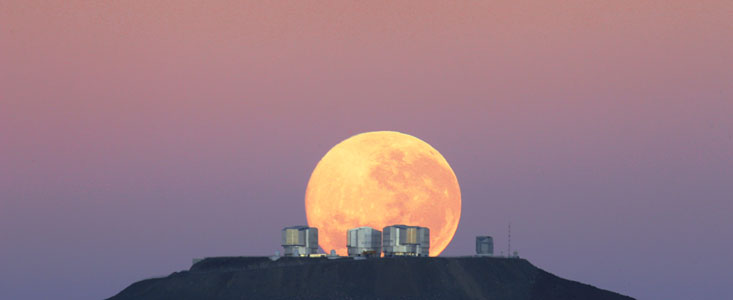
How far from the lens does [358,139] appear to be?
458ft

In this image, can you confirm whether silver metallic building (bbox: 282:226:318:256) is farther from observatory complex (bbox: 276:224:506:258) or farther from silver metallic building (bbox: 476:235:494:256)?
silver metallic building (bbox: 476:235:494:256)

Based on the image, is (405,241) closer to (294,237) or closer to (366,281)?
(366,281)

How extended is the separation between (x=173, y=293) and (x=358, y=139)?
25892mm

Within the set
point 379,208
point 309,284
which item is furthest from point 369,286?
point 379,208

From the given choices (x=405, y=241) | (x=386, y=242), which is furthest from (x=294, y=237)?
(x=405, y=241)

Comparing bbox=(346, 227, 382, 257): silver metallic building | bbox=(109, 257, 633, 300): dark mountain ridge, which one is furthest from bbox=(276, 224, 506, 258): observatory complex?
bbox=(109, 257, 633, 300): dark mountain ridge

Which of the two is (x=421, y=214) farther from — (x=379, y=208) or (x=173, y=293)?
(x=173, y=293)

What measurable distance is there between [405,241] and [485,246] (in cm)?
1291

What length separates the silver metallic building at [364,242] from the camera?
132875 millimetres

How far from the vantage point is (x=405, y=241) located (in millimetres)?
132250

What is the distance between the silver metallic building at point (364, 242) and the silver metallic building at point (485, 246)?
1333 cm

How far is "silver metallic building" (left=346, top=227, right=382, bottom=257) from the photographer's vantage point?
13288cm

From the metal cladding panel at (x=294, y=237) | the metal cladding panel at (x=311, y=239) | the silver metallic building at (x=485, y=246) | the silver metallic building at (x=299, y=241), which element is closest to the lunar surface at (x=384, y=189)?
the metal cladding panel at (x=311, y=239)

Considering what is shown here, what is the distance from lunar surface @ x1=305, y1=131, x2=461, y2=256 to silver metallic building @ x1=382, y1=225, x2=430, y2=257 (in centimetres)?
405
